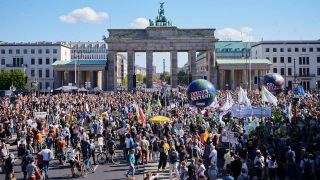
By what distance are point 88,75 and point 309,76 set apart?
55840mm

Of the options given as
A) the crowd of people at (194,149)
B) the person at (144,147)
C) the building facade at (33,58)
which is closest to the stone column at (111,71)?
the building facade at (33,58)

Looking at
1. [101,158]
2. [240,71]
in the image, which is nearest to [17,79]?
[240,71]

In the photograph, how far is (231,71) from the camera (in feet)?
344

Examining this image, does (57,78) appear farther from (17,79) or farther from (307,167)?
(307,167)

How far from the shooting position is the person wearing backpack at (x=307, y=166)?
17.4m

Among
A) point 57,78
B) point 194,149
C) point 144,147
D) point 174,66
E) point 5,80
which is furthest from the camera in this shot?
point 57,78

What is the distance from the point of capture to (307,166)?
1741cm

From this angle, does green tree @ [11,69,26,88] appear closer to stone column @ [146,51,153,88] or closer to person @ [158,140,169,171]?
stone column @ [146,51,153,88]

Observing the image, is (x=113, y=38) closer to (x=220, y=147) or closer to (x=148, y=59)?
(x=148, y=59)

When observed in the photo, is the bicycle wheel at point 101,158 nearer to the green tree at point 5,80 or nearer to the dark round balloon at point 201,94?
the dark round balloon at point 201,94

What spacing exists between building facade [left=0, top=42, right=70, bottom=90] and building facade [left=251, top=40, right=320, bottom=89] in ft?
181

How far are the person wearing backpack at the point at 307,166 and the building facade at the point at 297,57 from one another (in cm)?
10249

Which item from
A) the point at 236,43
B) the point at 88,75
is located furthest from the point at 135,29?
the point at 236,43

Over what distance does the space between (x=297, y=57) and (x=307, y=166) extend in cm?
10567
